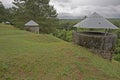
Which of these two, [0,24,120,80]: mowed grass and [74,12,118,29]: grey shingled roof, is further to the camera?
[74,12,118,29]: grey shingled roof

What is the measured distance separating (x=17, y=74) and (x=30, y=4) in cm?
2703

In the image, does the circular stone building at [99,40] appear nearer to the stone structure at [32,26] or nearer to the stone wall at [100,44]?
the stone wall at [100,44]

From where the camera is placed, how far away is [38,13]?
3181 centimetres

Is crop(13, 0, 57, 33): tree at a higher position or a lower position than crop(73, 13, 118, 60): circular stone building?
higher

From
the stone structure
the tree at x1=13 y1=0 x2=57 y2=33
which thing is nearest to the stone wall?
the stone structure

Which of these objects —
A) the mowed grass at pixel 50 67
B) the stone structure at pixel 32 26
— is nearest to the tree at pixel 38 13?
the stone structure at pixel 32 26

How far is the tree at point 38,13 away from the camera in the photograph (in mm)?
31297

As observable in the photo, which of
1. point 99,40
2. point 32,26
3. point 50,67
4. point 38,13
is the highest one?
point 38,13

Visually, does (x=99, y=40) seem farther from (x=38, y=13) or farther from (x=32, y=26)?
(x=38, y=13)

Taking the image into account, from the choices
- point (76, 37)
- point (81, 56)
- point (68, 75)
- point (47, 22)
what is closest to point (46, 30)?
point (47, 22)

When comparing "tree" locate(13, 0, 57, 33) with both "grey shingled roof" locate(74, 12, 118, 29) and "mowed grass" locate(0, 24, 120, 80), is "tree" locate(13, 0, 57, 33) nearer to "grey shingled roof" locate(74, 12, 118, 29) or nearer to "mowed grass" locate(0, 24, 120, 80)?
"grey shingled roof" locate(74, 12, 118, 29)

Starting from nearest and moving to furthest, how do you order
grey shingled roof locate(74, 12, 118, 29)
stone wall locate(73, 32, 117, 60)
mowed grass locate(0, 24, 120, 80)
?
mowed grass locate(0, 24, 120, 80) < stone wall locate(73, 32, 117, 60) < grey shingled roof locate(74, 12, 118, 29)

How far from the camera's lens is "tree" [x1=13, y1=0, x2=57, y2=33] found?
103ft

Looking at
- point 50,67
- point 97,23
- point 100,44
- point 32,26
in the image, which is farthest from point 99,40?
point 32,26
